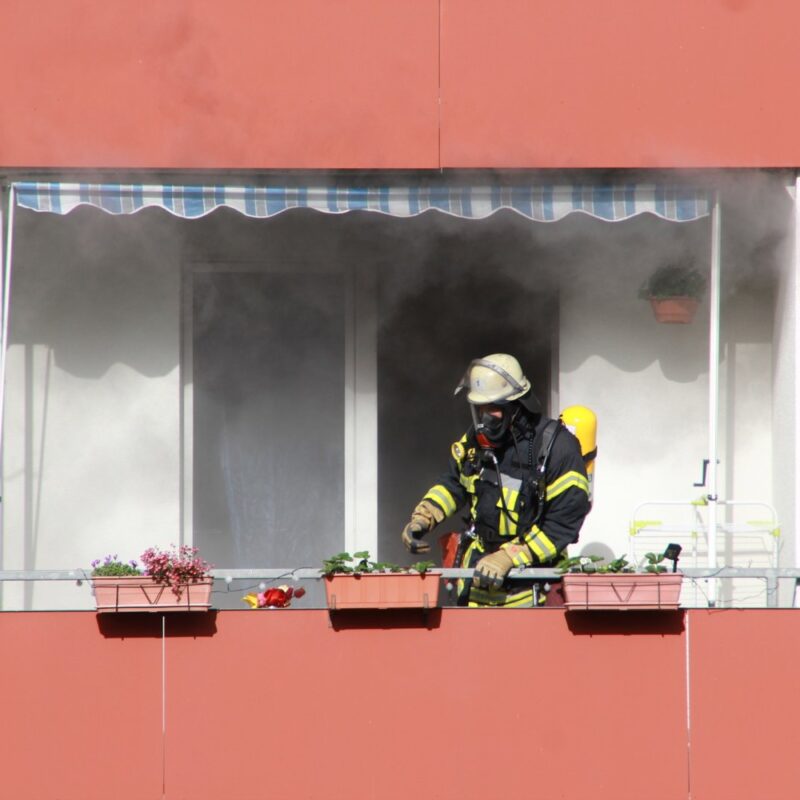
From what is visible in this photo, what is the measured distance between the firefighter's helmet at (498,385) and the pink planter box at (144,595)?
1495 mm

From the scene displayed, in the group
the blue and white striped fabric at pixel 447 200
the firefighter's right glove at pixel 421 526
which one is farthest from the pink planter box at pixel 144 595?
the blue and white striped fabric at pixel 447 200

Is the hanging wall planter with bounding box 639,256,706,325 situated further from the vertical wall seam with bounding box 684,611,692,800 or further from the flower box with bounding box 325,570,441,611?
the flower box with bounding box 325,570,441,611

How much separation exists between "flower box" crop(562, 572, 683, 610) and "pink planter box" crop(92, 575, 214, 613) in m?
1.55

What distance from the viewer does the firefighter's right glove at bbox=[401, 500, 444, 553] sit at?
25.1 feet

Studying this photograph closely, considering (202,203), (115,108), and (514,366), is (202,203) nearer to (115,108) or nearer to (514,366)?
(115,108)

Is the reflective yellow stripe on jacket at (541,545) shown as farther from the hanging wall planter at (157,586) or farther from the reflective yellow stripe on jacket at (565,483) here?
the hanging wall planter at (157,586)

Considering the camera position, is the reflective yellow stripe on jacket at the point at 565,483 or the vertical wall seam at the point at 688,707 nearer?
the vertical wall seam at the point at 688,707

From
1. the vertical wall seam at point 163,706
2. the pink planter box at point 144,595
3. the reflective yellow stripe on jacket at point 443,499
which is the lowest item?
the vertical wall seam at point 163,706

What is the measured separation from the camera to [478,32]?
7.84m

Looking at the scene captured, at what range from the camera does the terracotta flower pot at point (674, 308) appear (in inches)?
342

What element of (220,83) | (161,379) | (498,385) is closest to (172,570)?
(498,385)

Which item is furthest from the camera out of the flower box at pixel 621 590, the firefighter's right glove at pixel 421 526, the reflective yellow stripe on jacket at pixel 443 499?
the reflective yellow stripe on jacket at pixel 443 499

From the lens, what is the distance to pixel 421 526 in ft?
25.2

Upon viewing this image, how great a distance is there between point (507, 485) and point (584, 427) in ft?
2.96
